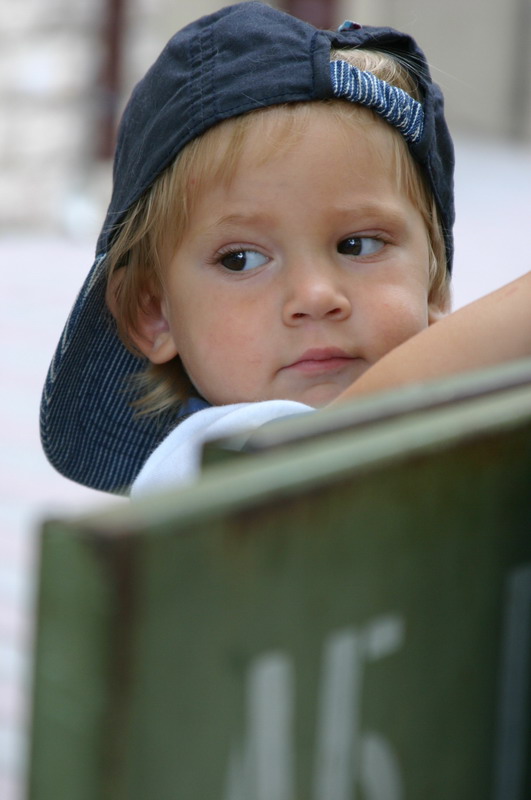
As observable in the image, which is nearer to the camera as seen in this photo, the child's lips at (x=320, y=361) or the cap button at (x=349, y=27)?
the child's lips at (x=320, y=361)

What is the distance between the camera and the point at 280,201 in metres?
1.45

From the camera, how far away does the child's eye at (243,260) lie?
148 centimetres

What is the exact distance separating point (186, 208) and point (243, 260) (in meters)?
0.10

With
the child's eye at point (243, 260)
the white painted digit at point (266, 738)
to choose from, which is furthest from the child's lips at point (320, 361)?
the white painted digit at point (266, 738)

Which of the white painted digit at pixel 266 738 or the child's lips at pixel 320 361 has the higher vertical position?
the white painted digit at pixel 266 738

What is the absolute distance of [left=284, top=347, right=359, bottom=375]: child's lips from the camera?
56.2 inches

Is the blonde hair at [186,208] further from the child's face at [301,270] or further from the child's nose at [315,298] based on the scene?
the child's nose at [315,298]

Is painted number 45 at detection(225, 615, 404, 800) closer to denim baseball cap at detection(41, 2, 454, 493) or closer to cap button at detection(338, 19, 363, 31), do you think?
denim baseball cap at detection(41, 2, 454, 493)

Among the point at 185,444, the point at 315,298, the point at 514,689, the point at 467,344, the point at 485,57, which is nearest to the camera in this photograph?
the point at 514,689

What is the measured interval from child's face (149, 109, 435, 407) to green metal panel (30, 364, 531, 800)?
87 cm

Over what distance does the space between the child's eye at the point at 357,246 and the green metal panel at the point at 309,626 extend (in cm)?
94

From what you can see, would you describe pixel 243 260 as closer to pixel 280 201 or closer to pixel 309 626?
pixel 280 201

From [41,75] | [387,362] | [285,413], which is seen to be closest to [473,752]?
[387,362]

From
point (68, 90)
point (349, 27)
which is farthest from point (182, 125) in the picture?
point (68, 90)
